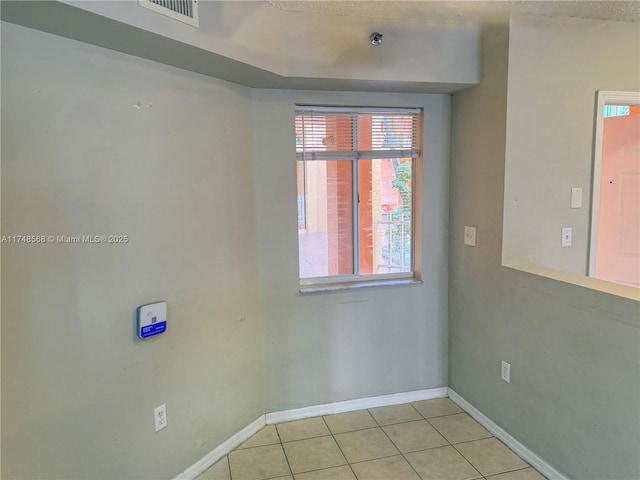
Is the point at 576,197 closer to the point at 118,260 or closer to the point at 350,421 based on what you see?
the point at 350,421

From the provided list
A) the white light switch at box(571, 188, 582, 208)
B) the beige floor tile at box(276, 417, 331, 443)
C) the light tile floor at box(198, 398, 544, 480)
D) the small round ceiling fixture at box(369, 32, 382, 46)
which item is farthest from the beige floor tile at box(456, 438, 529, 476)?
the small round ceiling fixture at box(369, 32, 382, 46)

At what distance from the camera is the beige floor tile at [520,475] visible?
79.9 inches

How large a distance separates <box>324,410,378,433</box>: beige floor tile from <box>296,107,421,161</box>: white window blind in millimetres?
1679

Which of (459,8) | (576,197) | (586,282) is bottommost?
(586,282)

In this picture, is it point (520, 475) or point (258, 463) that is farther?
point (258, 463)

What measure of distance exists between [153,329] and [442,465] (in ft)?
5.41

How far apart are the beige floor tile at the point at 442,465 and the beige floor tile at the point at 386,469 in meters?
0.05

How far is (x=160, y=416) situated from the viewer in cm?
190

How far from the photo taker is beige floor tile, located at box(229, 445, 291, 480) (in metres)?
2.09

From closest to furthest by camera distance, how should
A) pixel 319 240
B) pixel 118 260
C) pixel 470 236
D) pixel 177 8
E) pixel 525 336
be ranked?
pixel 177 8
pixel 118 260
pixel 525 336
pixel 470 236
pixel 319 240

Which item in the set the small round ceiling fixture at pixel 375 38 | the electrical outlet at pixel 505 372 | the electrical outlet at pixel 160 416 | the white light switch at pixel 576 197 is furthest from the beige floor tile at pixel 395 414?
the small round ceiling fixture at pixel 375 38

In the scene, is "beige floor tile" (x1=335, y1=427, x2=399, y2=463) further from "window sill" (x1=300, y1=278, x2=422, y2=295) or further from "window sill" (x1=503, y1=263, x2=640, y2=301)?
"window sill" (x1=503, y1=263, x2=640, y2=301)

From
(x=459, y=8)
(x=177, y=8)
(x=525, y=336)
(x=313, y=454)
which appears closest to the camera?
(x=177, y=8)

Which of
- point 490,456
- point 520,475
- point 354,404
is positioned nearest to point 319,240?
point 354,404
